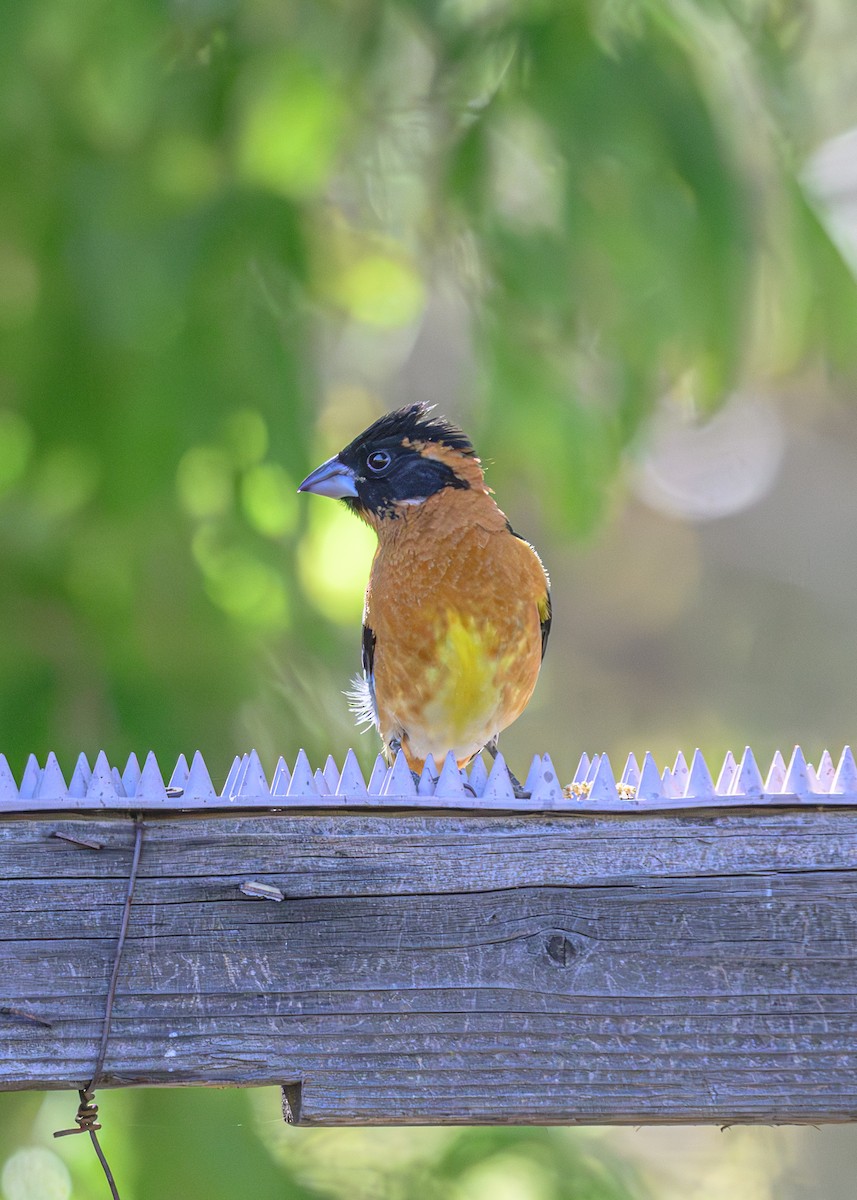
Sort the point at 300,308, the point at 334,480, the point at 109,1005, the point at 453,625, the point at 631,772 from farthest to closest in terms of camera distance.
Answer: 1. the point at 300,308
2. the point at 334,480
3. the point at 453,625
4. the point at 631,772
5. the point at 109,1005

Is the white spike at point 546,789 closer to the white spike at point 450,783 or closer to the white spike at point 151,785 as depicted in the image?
the white spike at point 450,783

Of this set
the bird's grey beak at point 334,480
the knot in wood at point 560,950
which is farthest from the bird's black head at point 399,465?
the knot in wood at point 560,950

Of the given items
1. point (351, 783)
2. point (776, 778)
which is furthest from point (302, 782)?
point (776, 778)

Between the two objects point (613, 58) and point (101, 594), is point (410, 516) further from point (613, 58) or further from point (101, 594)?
point (613, 58)

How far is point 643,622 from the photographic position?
13.5 meters

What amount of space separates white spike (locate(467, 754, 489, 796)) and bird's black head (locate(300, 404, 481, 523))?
1564 millimetres

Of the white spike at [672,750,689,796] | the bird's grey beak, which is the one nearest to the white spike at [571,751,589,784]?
the white spike at [672,750,689,796]

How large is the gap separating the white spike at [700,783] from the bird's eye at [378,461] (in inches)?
69.9

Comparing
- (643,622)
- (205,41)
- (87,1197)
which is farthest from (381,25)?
(643,622)

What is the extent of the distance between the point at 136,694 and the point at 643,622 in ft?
31.8

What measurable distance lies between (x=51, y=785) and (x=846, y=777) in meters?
1.26

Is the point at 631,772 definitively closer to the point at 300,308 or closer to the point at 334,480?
the point at 334,480

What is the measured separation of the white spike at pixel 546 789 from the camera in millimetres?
2125

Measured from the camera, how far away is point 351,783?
2148mm
